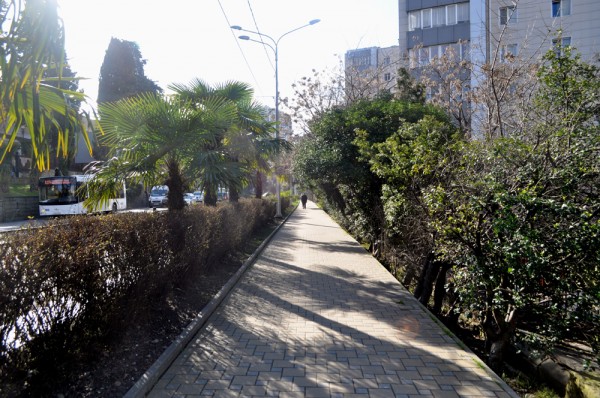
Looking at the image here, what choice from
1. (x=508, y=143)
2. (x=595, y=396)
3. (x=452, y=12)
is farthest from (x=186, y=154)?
(x=452, y=12)

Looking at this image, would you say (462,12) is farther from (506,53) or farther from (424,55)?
(506,53)

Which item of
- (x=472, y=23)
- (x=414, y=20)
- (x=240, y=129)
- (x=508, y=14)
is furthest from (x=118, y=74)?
(x=508, y=14)

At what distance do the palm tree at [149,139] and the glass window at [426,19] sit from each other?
24734 mm

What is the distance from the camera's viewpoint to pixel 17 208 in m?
25.8

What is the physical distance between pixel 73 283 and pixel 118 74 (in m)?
39.3

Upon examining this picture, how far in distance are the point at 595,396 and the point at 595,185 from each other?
5.96 ft

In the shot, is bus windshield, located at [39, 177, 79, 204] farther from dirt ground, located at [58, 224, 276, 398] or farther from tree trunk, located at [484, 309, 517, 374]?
tree trunk, located at [484, 309, 517, 374]

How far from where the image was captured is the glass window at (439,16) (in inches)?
1087

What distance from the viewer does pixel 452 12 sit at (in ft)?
89.7

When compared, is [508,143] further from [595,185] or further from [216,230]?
[216,230]

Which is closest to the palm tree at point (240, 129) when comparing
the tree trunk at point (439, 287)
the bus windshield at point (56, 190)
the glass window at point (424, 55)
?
the tree trunk at point (439, 287)

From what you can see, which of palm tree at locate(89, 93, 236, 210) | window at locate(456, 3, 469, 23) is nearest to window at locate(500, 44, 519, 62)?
window at locate(456, 3, 469, 23)

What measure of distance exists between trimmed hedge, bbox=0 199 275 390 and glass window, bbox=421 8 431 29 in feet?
89.8

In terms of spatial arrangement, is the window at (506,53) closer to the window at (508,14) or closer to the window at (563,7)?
the window at (508,14)
